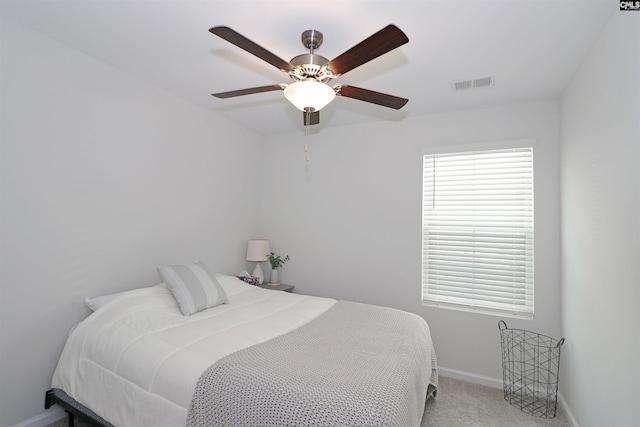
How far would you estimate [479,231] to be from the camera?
305 centimetres

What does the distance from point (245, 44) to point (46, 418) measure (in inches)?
109

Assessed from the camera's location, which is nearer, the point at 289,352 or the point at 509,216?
the point at 289,352

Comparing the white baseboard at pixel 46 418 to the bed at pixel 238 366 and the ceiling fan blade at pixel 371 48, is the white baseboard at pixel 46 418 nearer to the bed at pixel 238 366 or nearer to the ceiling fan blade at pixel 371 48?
the bed at pixel 238 366

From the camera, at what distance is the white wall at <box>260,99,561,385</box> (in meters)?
2.82

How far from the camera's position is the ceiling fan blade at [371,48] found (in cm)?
135

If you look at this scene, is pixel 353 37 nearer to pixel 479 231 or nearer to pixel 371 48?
pixel 371 48

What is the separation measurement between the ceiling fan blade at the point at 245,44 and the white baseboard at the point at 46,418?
271 cm

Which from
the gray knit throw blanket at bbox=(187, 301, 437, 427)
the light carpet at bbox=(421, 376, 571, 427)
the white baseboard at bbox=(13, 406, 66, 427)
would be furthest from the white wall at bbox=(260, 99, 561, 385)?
the white baseboard at bbox=(13, 406, 66, 427)

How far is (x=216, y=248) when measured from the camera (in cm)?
353

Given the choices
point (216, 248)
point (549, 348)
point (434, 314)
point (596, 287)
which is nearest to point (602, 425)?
point (596, 287)

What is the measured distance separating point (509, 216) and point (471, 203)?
1.14 feet

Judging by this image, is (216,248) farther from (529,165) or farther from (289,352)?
(529,165)

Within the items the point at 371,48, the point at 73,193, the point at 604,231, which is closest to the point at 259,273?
the point at 73,193

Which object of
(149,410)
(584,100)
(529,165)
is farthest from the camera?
(529,165)
